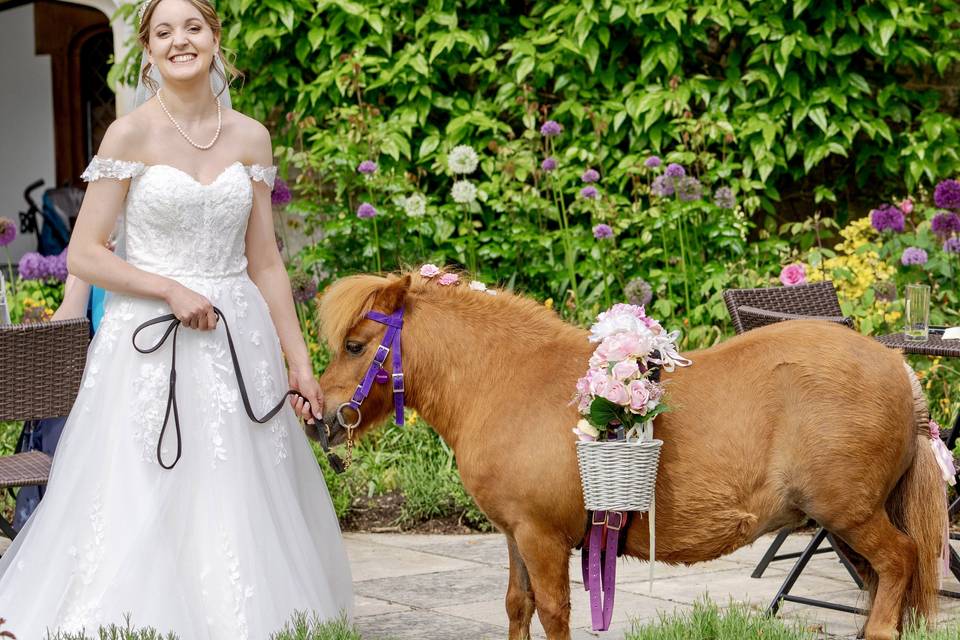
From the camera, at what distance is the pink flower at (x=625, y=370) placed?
11.2 ft

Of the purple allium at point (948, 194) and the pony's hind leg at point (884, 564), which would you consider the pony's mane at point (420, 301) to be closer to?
the pony's hind leg at point (884, 564)

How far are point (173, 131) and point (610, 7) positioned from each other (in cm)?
468

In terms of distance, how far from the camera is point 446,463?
6.54 meters

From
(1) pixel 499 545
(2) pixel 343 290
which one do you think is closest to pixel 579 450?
(2) pixel 343 290

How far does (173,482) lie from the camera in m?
3.85

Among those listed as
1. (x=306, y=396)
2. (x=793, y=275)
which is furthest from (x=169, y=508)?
(x=793, y=275)

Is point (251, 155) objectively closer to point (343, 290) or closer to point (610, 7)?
point (343, 290)

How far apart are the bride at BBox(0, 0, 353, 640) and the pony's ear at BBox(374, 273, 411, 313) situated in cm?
43

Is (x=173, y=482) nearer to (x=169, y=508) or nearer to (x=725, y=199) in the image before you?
(x=169, y=508)

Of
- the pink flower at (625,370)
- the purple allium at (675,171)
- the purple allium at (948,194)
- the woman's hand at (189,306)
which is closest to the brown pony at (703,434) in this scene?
the pink flower at (625,370)

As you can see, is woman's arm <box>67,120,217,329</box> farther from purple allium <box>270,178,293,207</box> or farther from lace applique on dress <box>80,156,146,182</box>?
purple allium <box>270,178,293,207</box>

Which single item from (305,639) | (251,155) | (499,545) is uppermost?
(251,155)

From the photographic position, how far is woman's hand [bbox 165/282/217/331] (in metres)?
3.80

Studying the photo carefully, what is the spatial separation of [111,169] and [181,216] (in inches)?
9.8
